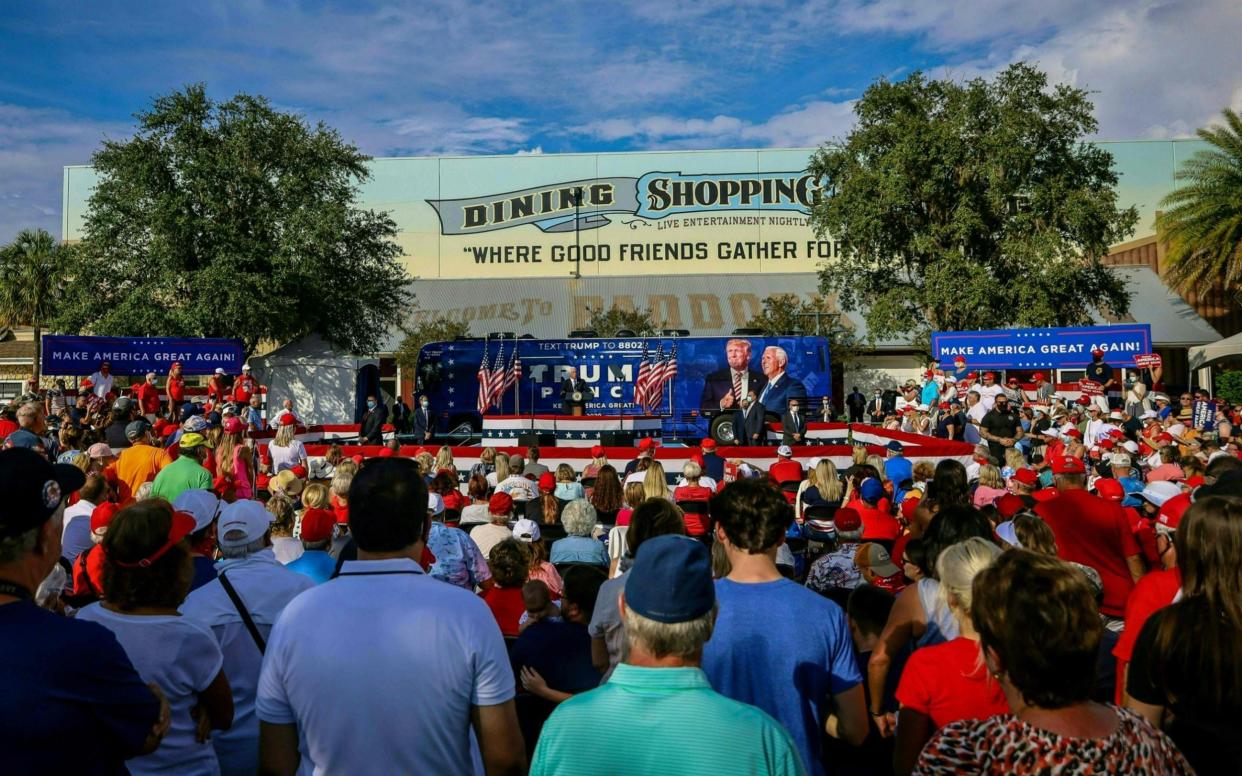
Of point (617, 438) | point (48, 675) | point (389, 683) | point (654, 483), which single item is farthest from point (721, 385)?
point (48, 675)

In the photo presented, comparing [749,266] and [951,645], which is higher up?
[749,266]

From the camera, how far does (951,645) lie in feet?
9.64

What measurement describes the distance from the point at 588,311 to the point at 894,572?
37.2 m

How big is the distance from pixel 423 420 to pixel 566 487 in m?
15.7

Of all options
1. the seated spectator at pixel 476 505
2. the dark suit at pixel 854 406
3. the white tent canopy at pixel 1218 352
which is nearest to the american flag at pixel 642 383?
the dark suit at pixel 854 406

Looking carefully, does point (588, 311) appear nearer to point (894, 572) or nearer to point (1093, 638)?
point (894, 572)

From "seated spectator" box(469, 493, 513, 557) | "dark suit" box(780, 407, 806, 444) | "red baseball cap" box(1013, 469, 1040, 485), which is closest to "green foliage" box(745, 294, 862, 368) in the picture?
"dark suit" box(780, 407, 806, 444)

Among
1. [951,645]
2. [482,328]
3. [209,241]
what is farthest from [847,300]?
[951,645]

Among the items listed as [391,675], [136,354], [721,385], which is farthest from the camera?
[721,385]

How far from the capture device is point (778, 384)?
25312mm

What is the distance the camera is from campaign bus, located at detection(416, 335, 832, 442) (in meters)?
25.0

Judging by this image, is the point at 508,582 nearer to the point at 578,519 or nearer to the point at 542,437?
the point at 578,519

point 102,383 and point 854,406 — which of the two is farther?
point 854,406

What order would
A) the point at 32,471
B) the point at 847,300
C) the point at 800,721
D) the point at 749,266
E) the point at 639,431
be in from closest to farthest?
the point at 32,471
the point at 800,721
the point at 639,431
the point at 847,300
the point at 749,266
